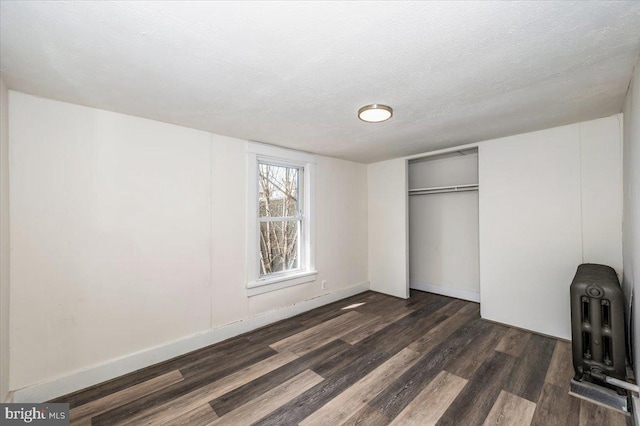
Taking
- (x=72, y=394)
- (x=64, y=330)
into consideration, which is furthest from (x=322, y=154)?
(x=72, y=394)

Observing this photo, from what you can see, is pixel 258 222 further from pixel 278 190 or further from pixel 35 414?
pixel 35 414

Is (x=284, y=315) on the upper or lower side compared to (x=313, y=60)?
lower

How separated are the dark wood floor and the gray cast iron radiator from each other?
262 mm

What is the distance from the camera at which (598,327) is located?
193 centimetres

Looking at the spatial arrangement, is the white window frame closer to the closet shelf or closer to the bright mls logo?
the bright mls logo

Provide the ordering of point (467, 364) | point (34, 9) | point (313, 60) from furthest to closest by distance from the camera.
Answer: point (467, 364)
point (313, 60)
point (34, 9)

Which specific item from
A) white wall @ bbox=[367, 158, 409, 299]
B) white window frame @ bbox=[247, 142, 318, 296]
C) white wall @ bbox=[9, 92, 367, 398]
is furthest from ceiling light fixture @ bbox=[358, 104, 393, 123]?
white wall @ bbox=[367, 158, 409, 299]

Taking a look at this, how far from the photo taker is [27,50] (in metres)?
1.40

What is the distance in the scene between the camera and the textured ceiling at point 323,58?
116 centimetres

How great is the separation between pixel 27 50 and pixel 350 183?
372 centimetres

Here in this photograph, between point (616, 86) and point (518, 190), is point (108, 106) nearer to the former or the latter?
point (616, 86)

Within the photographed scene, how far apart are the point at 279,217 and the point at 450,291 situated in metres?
3.01

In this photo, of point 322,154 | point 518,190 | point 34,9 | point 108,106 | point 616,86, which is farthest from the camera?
point 322,154

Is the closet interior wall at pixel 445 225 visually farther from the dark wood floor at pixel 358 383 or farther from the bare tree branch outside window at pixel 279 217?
the bare tree branch outside window at pixel 279 217
